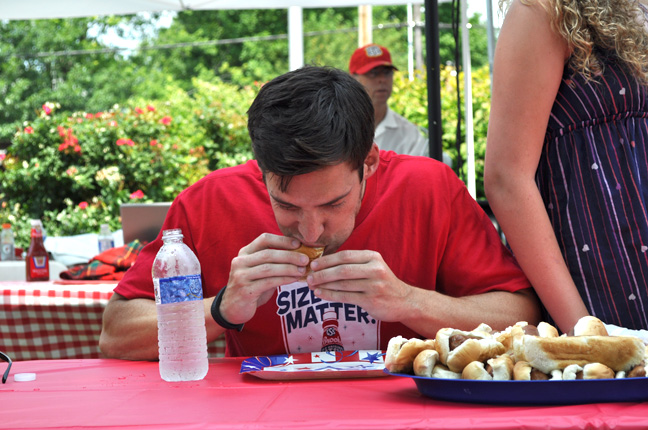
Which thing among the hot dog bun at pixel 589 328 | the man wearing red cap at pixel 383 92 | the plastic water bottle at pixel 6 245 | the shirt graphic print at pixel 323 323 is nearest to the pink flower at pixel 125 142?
the man wearing red cap at pixel 383 92

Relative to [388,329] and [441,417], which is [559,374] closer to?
[441,417]

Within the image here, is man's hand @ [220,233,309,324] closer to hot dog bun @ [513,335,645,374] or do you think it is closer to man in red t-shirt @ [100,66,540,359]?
man in red t-shirt @ [100,66,540,359]

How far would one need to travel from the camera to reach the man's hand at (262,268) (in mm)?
1544

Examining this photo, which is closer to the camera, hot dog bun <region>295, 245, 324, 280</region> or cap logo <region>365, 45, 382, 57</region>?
hot dog bun <region>295, 245, 324, 280</region>

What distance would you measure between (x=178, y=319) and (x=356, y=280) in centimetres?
37

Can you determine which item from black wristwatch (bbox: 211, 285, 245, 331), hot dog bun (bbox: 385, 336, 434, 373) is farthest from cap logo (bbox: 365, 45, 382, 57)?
hot dog bun (bbox: 385, 336, 434, 373)

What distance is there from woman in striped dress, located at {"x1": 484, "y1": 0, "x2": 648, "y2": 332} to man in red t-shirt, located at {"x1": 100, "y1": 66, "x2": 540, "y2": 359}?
176mm

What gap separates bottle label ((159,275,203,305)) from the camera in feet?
4.89

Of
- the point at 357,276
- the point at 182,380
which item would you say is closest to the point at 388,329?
the point at 357,276

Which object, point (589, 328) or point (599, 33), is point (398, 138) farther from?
point (589, 328)

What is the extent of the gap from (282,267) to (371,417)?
498 mm

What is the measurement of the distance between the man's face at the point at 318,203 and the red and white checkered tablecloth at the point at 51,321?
1863 mm

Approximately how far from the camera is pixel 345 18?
85.4 ft

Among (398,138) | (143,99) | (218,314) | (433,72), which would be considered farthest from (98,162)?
(143,99)
